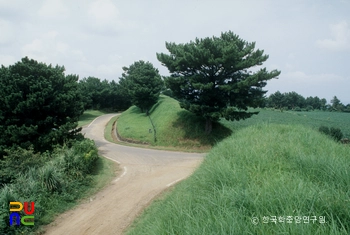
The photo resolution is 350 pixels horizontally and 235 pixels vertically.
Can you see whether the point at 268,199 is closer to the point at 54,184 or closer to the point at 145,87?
the point at 54,184

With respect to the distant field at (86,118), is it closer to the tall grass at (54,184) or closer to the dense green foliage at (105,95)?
the dense green foliage at (105,95)

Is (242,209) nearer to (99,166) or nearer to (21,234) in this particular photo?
(21,234)

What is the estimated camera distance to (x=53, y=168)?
10.4m

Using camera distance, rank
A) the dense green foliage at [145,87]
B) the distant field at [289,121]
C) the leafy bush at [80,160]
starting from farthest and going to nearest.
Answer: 1. the dense green foliage at [145,87]
2. the distant field at [289,121]
3. the leafy bush at [80,160]

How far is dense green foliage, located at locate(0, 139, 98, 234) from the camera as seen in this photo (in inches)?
300

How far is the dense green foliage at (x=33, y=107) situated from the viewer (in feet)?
48.8

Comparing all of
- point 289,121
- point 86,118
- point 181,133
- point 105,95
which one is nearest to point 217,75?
point 181,133

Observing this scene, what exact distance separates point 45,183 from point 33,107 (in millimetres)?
7824

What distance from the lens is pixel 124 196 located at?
9.98 meters

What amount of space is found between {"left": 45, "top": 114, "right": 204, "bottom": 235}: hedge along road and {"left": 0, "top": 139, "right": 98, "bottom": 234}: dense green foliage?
2.53 ft

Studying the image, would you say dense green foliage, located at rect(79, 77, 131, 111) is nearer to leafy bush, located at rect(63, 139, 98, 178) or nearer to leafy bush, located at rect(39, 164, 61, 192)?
leafy bush, located at rect(63, 139, 98, 178)

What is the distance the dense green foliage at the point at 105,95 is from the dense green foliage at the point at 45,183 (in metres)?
43.2

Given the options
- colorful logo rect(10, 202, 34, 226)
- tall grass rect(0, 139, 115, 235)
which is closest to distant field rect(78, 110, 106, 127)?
tall grass rect(0, 139, 115, 235)

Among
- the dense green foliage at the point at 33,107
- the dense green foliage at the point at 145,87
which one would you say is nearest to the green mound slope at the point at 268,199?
the dense green foliage at the point at 33,107
